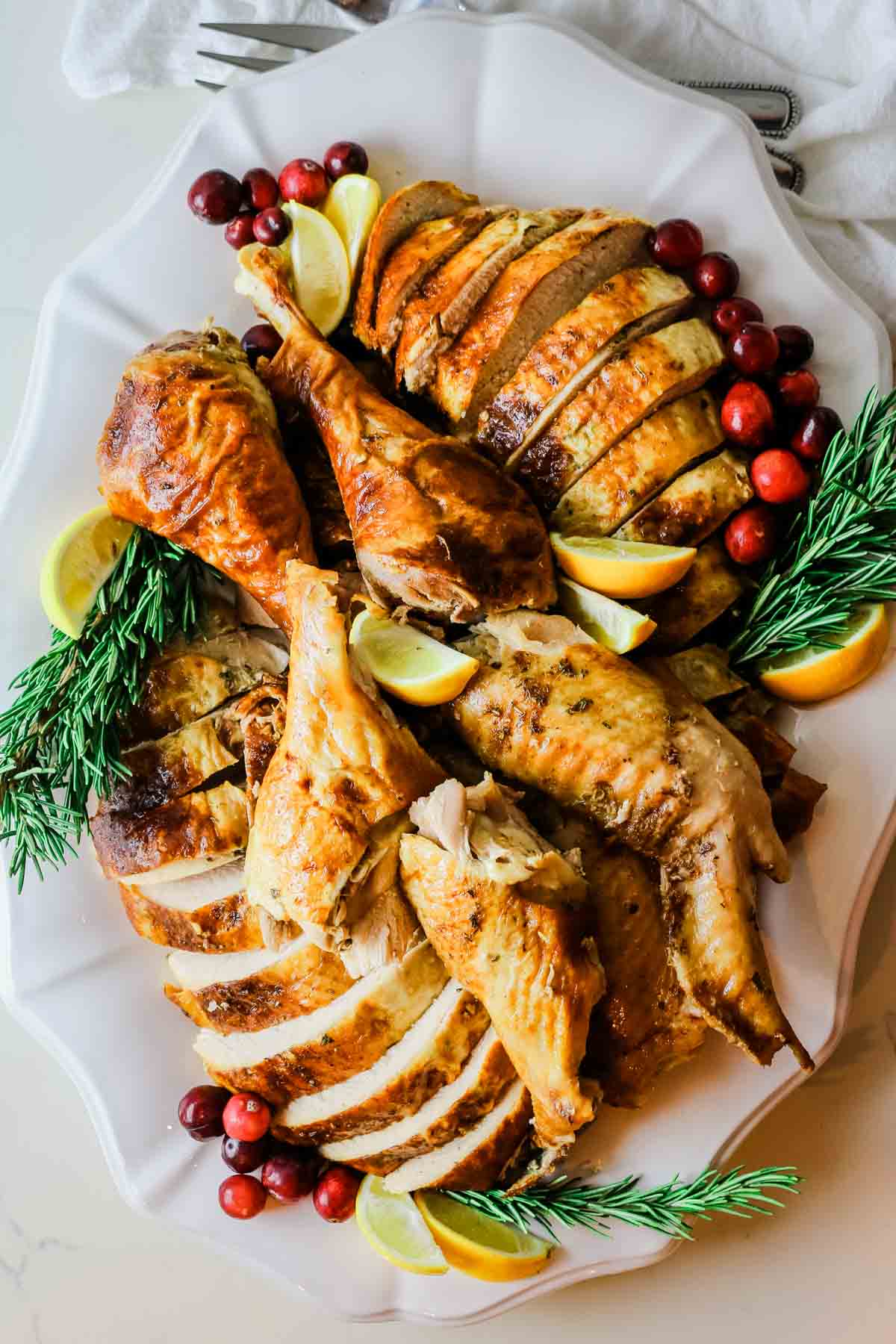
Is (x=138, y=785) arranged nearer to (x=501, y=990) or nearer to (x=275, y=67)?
(x=501, y=990)

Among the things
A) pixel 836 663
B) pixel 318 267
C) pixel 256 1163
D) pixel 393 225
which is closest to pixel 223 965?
pixel 256 1163

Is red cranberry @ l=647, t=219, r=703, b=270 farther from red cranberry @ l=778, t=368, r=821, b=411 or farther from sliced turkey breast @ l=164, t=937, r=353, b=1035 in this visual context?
sliced turkey breast @ l=164, t=937, r=353, b=1035

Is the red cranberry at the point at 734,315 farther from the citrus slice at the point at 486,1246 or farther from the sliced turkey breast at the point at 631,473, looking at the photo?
the citrus slice at the point at 486,1246

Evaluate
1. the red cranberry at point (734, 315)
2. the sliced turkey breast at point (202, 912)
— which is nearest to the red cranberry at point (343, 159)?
the red cranberry at point (734, 315)

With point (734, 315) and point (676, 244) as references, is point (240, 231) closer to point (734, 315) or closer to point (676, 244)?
point (676, 244)

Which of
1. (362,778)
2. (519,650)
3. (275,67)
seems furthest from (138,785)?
(275,67)
